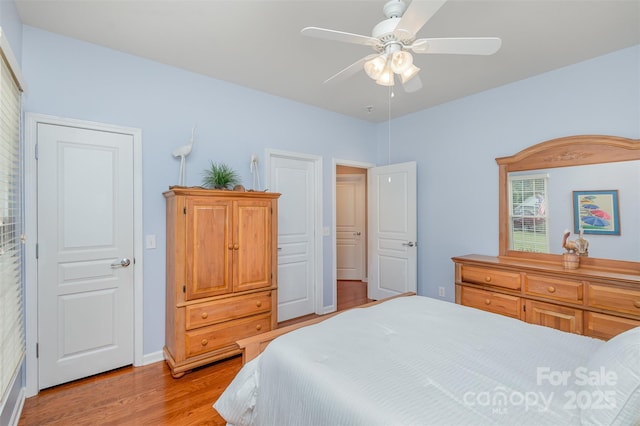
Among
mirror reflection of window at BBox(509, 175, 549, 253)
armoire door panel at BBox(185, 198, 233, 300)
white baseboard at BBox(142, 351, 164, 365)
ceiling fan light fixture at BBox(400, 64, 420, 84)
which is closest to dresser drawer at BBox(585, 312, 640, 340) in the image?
mirror reflection of window at BBox(509, 175, 549, 253)

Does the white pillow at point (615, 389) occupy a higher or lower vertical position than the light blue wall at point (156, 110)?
lower

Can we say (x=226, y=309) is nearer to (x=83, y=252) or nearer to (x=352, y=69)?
(x=83, y=252)

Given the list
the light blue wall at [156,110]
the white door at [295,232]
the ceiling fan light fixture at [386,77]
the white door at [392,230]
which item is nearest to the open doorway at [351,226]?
the white door at [392,230]

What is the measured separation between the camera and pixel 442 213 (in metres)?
3.87

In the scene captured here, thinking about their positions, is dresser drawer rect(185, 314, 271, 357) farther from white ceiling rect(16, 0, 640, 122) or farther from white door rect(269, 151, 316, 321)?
white ceiling rect(16, 0, 640, 122)

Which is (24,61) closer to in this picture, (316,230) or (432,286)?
(316,230)

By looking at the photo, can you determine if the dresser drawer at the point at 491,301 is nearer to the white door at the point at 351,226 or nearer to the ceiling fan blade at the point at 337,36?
the ceiling fan blade at the point at 337,36

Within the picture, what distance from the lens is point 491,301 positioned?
116 inches

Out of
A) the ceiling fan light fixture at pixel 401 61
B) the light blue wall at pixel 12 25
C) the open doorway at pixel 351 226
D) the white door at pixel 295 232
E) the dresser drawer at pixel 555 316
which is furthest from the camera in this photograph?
the open doorway at pixel 351 226

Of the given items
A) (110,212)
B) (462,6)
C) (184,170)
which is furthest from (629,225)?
(110,212)

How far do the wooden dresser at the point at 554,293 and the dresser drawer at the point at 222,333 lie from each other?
80.2 inches

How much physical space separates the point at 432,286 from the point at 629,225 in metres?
1.97

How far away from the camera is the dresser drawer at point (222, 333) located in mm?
2523

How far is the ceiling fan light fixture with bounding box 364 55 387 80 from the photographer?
173cm
